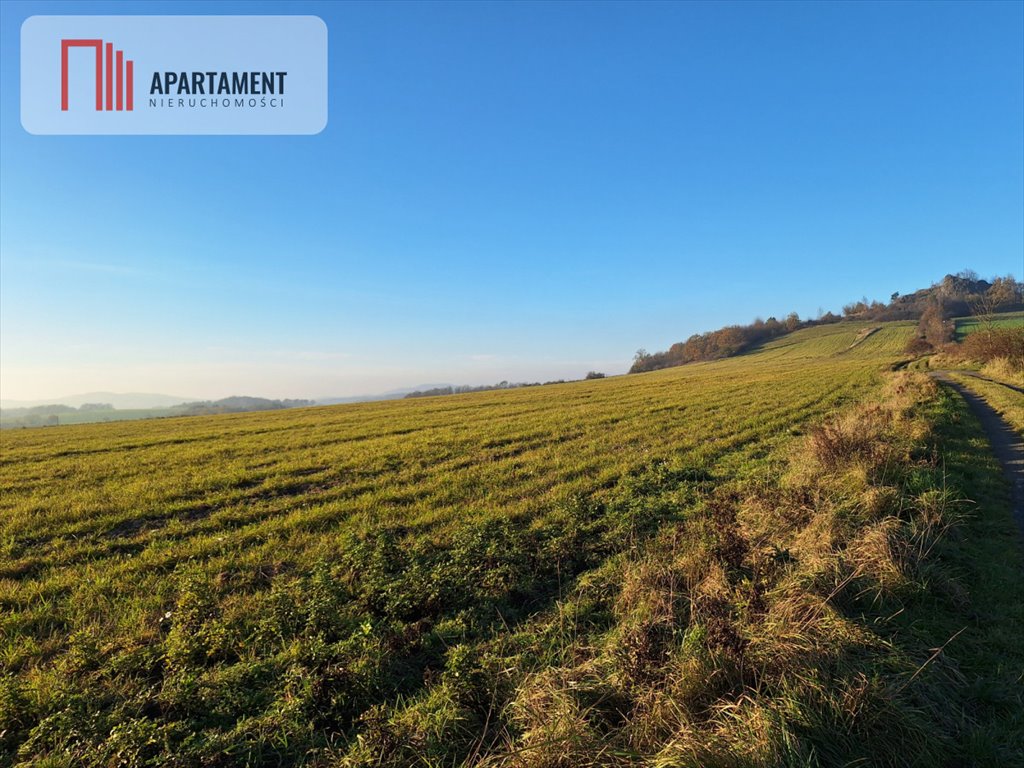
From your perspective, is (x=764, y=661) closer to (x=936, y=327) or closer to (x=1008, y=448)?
(x=1008, y=448)

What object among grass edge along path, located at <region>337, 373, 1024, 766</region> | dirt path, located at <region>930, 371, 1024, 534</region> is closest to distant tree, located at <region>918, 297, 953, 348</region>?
dirt path, located at <region>930, 371, 1024, 534</region>

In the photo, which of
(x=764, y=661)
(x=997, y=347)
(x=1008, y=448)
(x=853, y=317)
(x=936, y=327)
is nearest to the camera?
(x=764, y=661)

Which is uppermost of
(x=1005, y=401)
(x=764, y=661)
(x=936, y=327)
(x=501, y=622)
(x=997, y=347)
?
(x=936, y=327)

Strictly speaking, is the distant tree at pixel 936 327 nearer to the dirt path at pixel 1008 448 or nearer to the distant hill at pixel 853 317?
the distant hill at pixel 853 317

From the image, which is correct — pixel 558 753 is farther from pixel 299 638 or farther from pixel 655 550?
pixel 655 550

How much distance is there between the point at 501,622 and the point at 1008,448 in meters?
15.5

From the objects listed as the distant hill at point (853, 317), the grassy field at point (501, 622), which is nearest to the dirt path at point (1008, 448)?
the grassy field at point (501, 622)

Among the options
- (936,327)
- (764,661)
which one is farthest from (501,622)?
(936,327)

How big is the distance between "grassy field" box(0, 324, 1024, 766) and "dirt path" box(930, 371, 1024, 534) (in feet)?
1.38

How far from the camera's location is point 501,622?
Result: 503cm

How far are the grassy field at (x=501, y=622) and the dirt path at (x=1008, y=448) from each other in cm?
42

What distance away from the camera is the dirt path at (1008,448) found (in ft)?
26.7

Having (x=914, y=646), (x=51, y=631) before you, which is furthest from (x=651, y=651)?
(x=51, y=631)

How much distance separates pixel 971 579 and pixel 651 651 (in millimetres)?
4674
